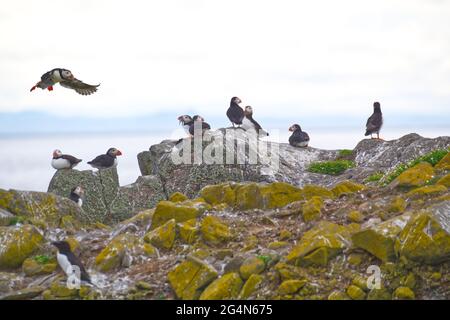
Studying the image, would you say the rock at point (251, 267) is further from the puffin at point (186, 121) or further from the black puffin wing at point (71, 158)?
the puffin at point (186, 121)

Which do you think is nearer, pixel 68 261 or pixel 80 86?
pixel 68 261

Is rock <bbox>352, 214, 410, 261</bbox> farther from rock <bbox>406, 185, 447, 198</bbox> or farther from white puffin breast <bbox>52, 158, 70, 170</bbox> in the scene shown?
white puffin breast <bbox>52, 158, 70, 170</bbox>

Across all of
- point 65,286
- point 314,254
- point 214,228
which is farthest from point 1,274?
point 314,254

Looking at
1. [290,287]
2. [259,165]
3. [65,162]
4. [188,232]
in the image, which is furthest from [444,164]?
[65,162]

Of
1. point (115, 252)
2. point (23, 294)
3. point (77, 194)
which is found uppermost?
point (77, 194)

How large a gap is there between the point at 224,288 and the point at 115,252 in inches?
112

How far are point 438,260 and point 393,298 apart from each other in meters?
1.03

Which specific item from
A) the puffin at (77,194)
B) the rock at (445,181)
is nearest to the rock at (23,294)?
the puffin at (77,194)

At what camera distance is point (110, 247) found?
13.4 meters

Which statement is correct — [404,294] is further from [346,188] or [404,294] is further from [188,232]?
[346,188]

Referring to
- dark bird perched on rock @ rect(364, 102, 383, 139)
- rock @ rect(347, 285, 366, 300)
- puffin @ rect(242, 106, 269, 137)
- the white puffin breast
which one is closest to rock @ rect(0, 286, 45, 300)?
rock @ rect(347, 285, 366, 300)

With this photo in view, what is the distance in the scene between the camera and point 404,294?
10.9 m

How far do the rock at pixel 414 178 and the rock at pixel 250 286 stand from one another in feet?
14.8

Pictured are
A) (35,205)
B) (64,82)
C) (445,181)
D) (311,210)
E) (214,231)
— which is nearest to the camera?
Result: (214,231)
